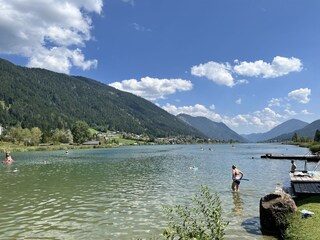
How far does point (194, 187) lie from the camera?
37.8 m

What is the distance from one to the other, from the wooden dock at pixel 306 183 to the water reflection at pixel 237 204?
186 inches

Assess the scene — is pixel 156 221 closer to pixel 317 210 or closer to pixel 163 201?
pixel 163 201

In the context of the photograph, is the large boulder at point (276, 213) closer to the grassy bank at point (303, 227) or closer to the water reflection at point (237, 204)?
the grassy bank at point (303, 227)

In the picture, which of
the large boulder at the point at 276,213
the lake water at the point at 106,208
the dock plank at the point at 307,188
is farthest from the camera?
the dock plank at the point at 307,188

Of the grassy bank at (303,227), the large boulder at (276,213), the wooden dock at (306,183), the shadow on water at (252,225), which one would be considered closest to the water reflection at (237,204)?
the shadow on water at (252,225)

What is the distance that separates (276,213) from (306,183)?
46.5ft

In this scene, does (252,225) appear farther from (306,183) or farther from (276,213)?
(306,183)

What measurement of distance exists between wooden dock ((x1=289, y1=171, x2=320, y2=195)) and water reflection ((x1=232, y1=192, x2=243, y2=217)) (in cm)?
471

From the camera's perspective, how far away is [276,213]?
18891 mm

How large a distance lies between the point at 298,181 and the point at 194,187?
11.7 m

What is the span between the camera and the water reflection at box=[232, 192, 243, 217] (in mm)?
24734

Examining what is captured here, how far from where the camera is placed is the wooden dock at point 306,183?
26783 mm

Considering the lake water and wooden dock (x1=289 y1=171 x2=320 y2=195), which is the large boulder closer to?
the lake water

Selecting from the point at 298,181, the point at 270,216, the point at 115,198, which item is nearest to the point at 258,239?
the point at 270,216
